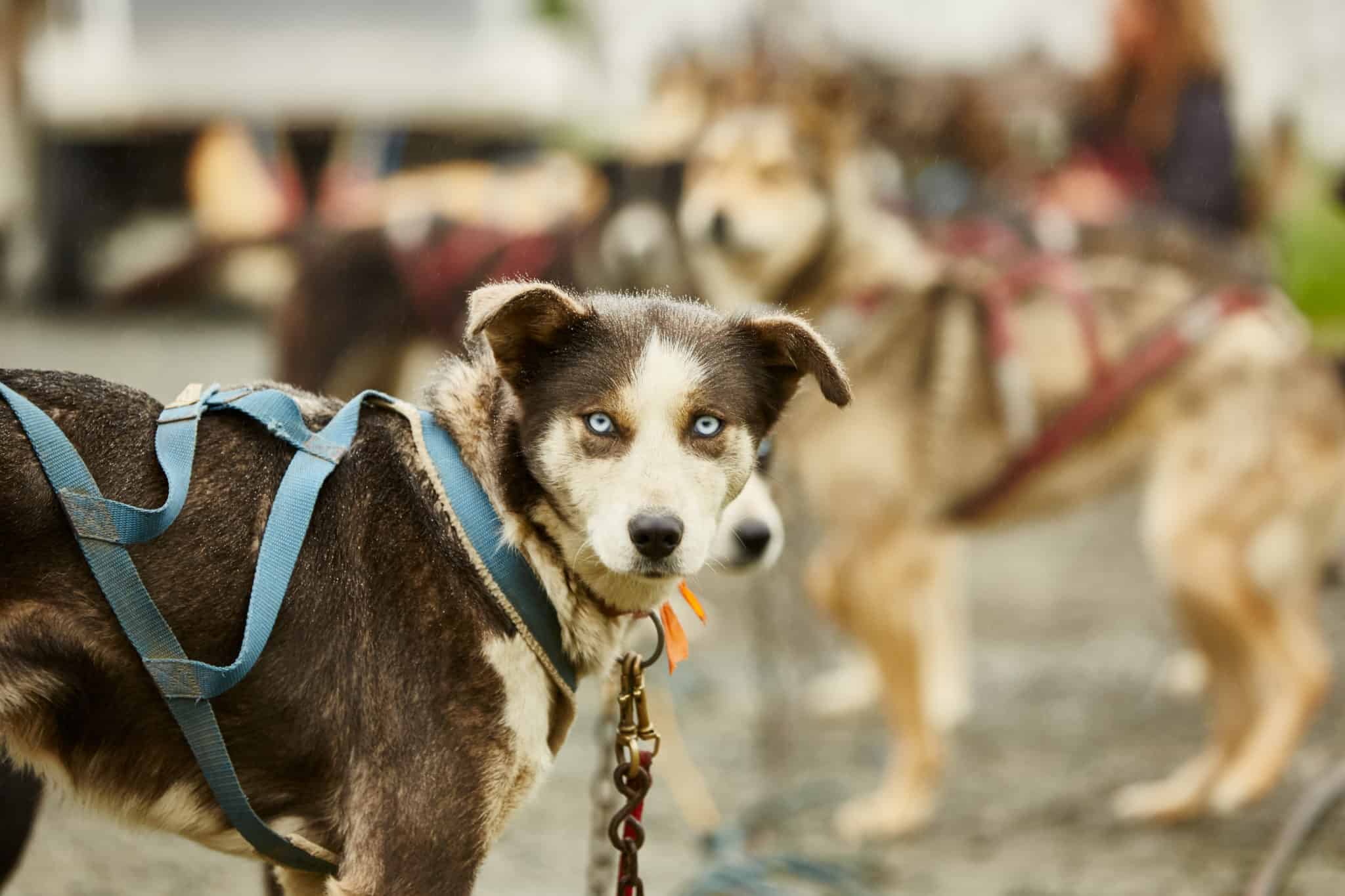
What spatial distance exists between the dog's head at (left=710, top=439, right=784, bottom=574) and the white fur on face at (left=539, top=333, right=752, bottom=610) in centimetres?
82

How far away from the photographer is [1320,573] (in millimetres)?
5535

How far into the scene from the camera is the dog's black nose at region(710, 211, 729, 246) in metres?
5.50

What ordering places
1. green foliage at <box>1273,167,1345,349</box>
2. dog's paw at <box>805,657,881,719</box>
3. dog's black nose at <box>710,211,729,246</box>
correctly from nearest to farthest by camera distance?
green foliage at <box>1273,167,1345,349</box>
dog's black nose at <box>710,211,729,246</box>
dog's paw at <box>805,657,881,719</box>

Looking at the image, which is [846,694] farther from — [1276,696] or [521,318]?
[521,318]

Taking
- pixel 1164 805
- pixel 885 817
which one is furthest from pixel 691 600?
pixel 1164 805

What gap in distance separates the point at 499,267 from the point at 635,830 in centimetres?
411

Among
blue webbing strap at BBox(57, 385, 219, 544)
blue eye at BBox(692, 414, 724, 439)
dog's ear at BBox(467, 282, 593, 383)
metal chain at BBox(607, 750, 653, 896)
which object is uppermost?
dog's ear at BBox(467, 282, 593, 383)

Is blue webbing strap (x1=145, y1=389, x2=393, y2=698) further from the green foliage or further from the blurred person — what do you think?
the blurred person

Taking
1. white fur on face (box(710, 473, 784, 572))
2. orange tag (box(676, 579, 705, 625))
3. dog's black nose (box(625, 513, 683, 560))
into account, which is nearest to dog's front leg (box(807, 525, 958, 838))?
white fur on face (box(710, 473, 784, 572))

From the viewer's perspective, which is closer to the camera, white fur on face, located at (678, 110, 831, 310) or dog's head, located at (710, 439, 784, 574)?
dog's head, located at (710, 439, 784, 574)

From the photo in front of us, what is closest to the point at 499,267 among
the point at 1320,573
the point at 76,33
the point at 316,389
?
the point at 316,389

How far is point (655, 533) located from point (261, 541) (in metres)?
0.59

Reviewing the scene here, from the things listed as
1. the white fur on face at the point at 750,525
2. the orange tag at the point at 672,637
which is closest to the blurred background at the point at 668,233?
the orange tag at the point at 672,637

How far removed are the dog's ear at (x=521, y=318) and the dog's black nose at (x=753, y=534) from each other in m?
0.97
